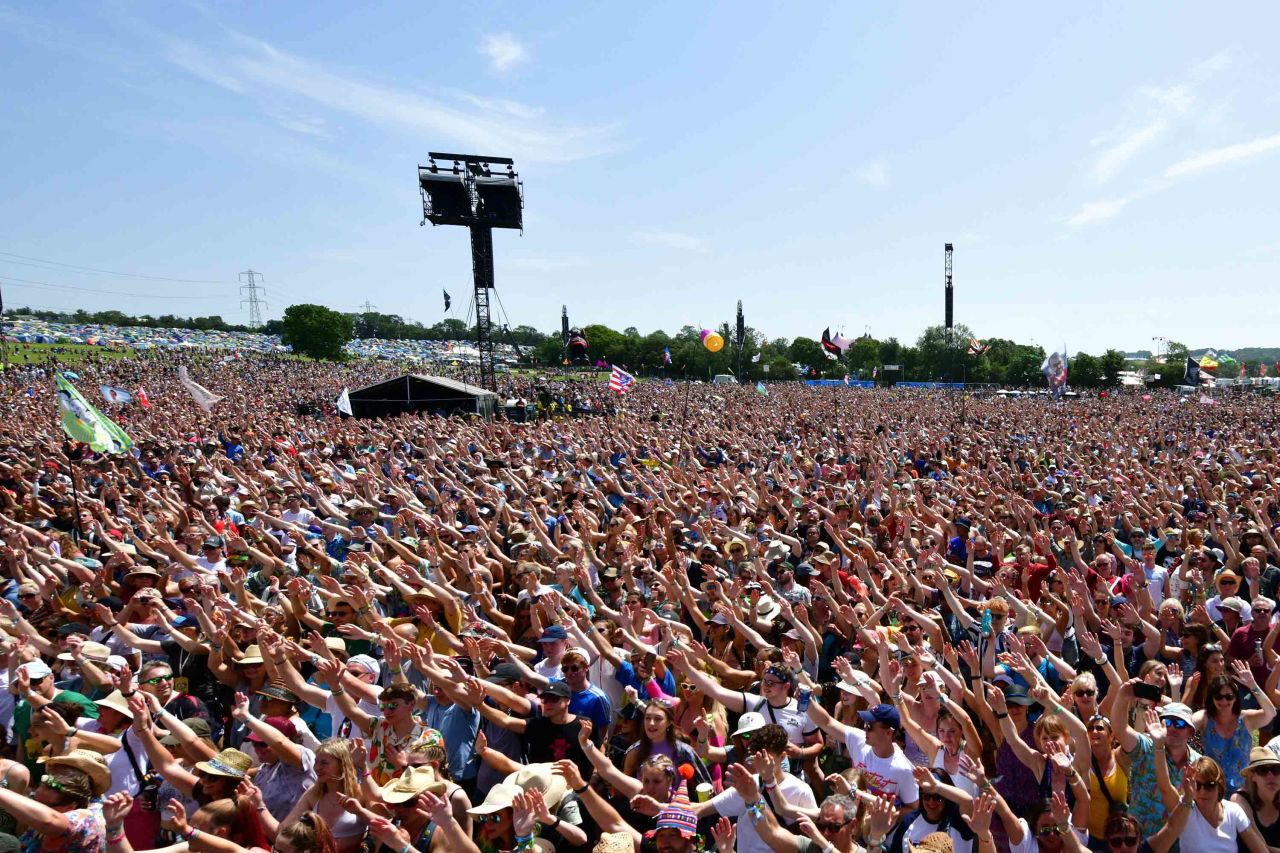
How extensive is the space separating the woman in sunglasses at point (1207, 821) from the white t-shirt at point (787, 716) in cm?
157

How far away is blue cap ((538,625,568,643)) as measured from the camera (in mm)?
4625

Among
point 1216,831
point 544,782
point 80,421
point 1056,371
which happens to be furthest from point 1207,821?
point 1056,371

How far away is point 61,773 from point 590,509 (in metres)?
7.48

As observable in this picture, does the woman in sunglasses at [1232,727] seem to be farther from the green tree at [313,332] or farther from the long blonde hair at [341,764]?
the green tree at [313,332]

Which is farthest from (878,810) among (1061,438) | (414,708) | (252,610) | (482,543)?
(1061,438)

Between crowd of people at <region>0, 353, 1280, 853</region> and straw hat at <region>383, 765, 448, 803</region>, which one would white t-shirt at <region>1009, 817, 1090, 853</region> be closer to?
crowd of people at <region>0, 353, 1280, 853</region>

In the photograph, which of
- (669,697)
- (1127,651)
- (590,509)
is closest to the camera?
(669,697)

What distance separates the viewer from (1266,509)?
9.52 m

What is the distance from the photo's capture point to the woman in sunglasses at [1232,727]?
157 inches

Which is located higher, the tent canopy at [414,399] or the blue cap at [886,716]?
the tent canopy at [414,399]

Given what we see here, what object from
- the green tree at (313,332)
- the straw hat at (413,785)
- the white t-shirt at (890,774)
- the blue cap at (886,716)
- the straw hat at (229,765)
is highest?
the green tree at (313,332)

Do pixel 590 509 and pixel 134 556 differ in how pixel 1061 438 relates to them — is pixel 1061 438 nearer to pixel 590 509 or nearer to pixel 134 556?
pixel 590 509

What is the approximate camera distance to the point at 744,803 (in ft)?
10.5

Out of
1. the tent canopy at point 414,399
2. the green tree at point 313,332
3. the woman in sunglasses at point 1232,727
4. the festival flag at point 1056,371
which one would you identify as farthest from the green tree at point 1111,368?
the green tree at point 313,332
